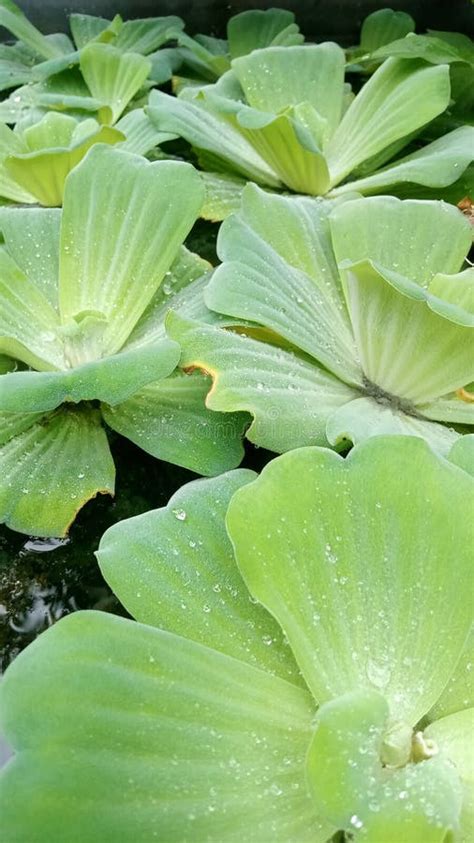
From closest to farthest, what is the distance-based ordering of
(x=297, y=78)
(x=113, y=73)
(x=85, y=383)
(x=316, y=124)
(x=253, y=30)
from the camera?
(x=85, y=383)
(x=316, y=124)
(x=297, y=78)
(x=113, y=73)
(x=253, y=30)

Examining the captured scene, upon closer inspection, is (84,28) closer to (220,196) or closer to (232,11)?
(232,11)

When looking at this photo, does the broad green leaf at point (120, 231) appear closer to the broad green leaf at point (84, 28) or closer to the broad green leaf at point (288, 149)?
the broad green leaf at point (288, 149)

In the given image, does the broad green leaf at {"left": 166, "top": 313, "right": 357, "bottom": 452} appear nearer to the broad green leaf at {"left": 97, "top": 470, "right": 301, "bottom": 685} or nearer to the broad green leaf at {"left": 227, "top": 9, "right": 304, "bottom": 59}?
the broad green leaf at {"left": 97, "top": 470, "right": 301, "bottom": 685}

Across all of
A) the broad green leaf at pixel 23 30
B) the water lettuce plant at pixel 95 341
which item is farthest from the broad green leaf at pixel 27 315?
the broad green leaf at pixel 23 30

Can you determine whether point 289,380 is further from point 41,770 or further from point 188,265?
point 41,770

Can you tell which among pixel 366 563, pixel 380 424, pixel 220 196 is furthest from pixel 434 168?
pixel 366 563

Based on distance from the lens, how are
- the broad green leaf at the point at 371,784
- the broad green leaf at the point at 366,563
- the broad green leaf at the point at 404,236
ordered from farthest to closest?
the broad green leaf at the point at 404,236
the broad green leaf at the point at 366,563
the broad green leaf at the point at 371,784
